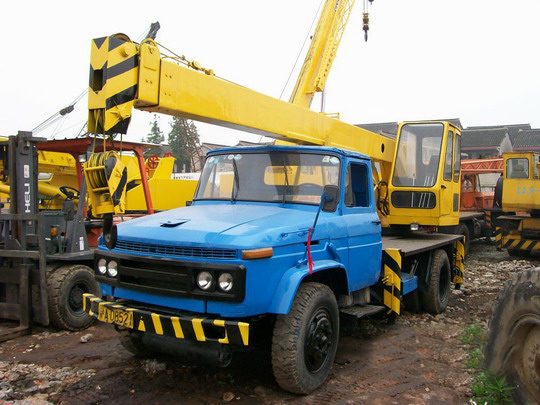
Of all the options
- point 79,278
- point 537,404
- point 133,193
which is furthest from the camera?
point 133,193

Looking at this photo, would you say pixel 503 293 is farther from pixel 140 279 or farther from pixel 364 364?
pixel 140 279

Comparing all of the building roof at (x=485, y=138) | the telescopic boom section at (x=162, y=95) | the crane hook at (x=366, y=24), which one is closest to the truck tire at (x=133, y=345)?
the telescopic boom section at (x=162, y=95)

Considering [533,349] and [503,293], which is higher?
[503,293]

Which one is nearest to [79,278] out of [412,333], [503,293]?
[412,333]

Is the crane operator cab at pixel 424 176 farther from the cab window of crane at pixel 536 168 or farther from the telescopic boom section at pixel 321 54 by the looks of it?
the cab window of crane at pixel 536 168

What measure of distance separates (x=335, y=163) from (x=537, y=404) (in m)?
2.69

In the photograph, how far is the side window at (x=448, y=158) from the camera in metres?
7.74

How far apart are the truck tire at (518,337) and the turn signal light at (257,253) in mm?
1842

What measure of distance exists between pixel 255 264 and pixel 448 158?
545 cm

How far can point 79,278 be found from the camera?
235 inches

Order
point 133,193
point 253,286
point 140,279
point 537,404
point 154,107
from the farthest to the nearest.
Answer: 1. point 133,193
2. point 154,107
3. point 140,279
4. point 253,286
5. point 537,404

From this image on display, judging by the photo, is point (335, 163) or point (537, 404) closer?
point (537, 404)

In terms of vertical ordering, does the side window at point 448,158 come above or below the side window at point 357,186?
above

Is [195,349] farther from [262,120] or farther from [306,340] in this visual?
[262,120]
